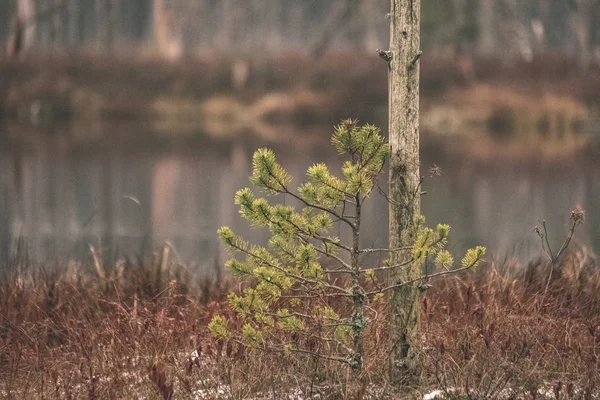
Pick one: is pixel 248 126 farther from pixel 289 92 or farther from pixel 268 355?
pixel 268 355

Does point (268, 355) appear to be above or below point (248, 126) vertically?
below

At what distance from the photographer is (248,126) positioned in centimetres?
3372

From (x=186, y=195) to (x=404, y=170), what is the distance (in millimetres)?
14431

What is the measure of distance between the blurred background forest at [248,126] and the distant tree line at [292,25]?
24 centimetres

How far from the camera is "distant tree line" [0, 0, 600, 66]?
3962cm

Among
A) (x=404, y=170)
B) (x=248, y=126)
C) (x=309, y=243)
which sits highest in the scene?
(x=248, y=126)

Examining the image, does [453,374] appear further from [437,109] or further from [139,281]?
[437,109]

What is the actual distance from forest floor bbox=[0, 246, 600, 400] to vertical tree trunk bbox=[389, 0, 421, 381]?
17 cm

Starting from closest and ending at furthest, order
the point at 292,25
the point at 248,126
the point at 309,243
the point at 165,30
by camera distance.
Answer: the point at 309,243, the point at 248,126, the point at 165,30, the point at 292,25

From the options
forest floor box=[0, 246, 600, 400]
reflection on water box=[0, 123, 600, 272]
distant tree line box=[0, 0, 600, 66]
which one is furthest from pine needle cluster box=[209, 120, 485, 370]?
distant tree line box=[0, 0, 600, 66]

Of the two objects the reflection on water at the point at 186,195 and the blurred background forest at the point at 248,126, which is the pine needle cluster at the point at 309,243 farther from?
the blurred background forest at the point at 248,126

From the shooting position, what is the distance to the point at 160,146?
2777 cm

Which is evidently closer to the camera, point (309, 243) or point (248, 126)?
point (309, 243)

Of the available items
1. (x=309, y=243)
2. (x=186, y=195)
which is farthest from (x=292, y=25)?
(x=309, y=243)
